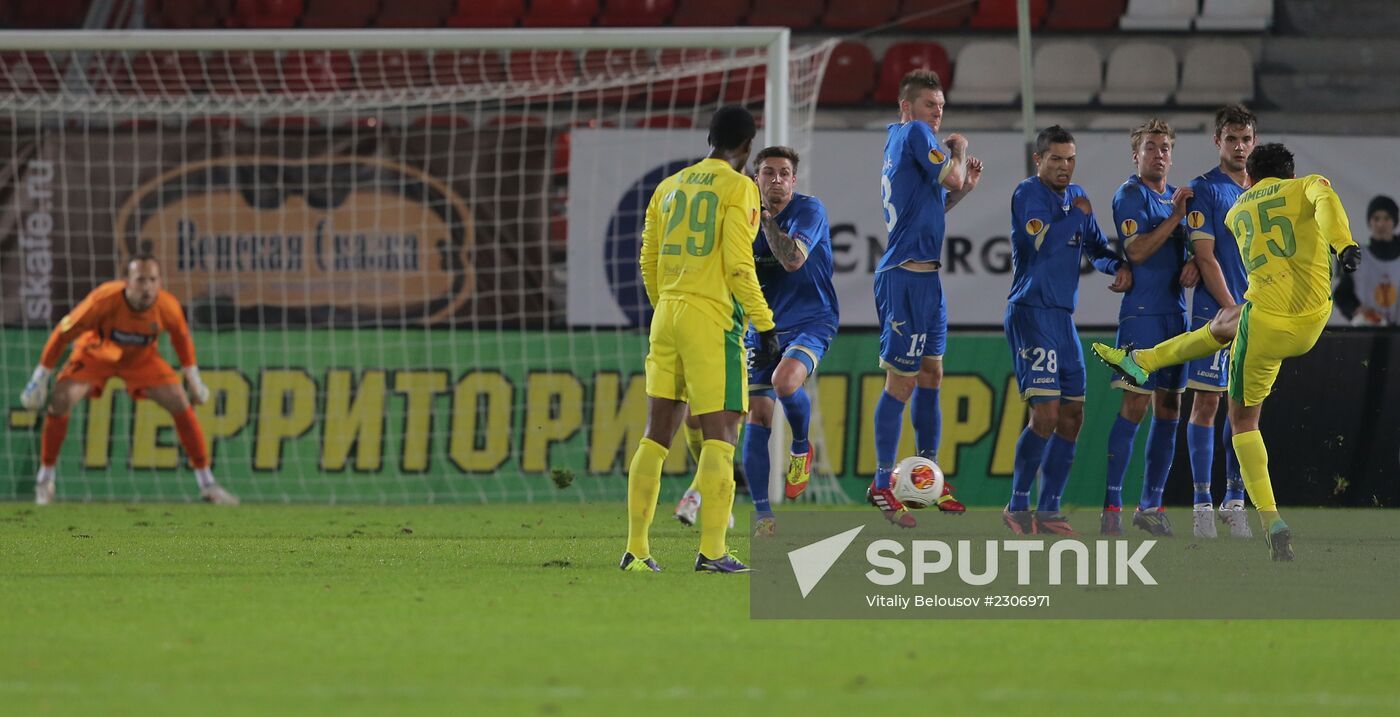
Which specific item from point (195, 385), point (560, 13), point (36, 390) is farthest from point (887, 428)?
point (560, 13)

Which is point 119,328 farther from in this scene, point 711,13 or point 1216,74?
point 1216,74

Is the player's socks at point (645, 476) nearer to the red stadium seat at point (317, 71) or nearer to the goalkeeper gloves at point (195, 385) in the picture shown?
the goalkeeper gloves at point (195, 385)

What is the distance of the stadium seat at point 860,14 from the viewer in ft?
57.9

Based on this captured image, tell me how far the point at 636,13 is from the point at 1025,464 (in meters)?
9.79

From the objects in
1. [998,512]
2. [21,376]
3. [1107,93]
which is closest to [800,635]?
[998,512]

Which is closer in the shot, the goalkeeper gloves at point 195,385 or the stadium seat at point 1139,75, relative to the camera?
the goalkeeper gloves at point 195,385

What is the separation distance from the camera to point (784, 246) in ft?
28.6

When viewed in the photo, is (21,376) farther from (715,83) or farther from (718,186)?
(718,186)

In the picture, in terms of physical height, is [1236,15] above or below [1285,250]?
above

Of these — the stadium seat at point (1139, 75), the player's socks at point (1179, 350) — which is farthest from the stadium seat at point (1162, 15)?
the player's socks at point (1179, 350)

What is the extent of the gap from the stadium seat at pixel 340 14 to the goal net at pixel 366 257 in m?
2.67

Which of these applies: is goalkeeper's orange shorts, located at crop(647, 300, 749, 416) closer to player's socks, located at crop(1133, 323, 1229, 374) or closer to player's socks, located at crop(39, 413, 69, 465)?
player's socks, located at crop(1133, 323, 1229, 374)

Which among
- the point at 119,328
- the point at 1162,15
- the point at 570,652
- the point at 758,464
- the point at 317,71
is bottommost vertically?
the point at 570,652

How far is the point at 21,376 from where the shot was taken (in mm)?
13875
